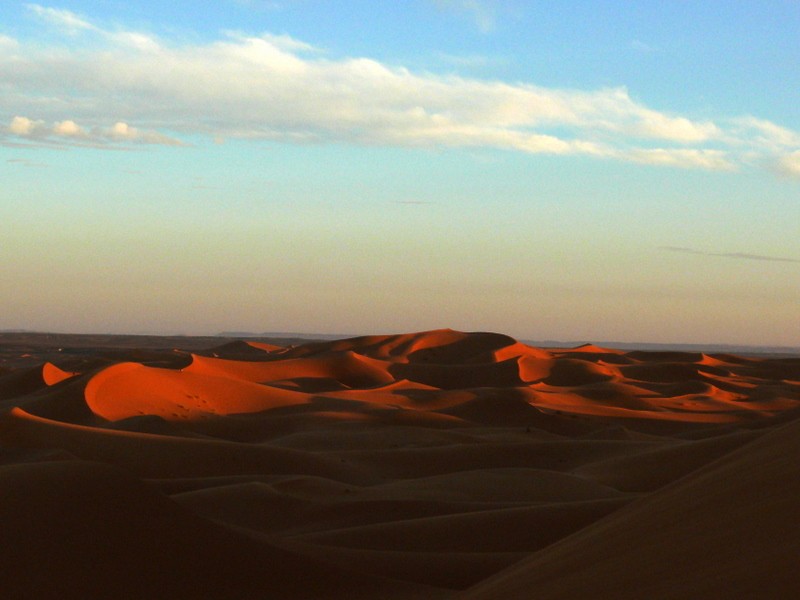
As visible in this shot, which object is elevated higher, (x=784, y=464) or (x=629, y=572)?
(x=784, y=464)

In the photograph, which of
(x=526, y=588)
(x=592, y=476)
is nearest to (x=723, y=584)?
(x=526, y=588)

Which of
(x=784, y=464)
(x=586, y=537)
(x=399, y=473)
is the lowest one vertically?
(x=399, y=473)

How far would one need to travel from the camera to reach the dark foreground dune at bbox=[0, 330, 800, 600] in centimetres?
464

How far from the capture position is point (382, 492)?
39.2ft

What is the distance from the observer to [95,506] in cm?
675

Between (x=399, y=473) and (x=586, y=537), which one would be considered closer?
(x=586, y=537)

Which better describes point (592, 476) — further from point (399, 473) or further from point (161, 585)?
point (161, 585)

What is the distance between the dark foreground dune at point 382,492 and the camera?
4.64 meters

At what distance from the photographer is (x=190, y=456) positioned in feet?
48.3

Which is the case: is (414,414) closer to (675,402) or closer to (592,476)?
(592,476)

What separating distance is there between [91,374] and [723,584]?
20.3 m

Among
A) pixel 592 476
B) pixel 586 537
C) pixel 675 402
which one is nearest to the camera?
pixel 586 537

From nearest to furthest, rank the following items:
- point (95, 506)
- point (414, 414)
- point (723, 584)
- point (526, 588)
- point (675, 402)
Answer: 1. point (723, 584)
2. point (526, 588)
3. point (95, 506)
4. point (414, 414)
5. point (675, 402)

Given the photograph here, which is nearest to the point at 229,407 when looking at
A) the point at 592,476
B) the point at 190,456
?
the point at 190,456
